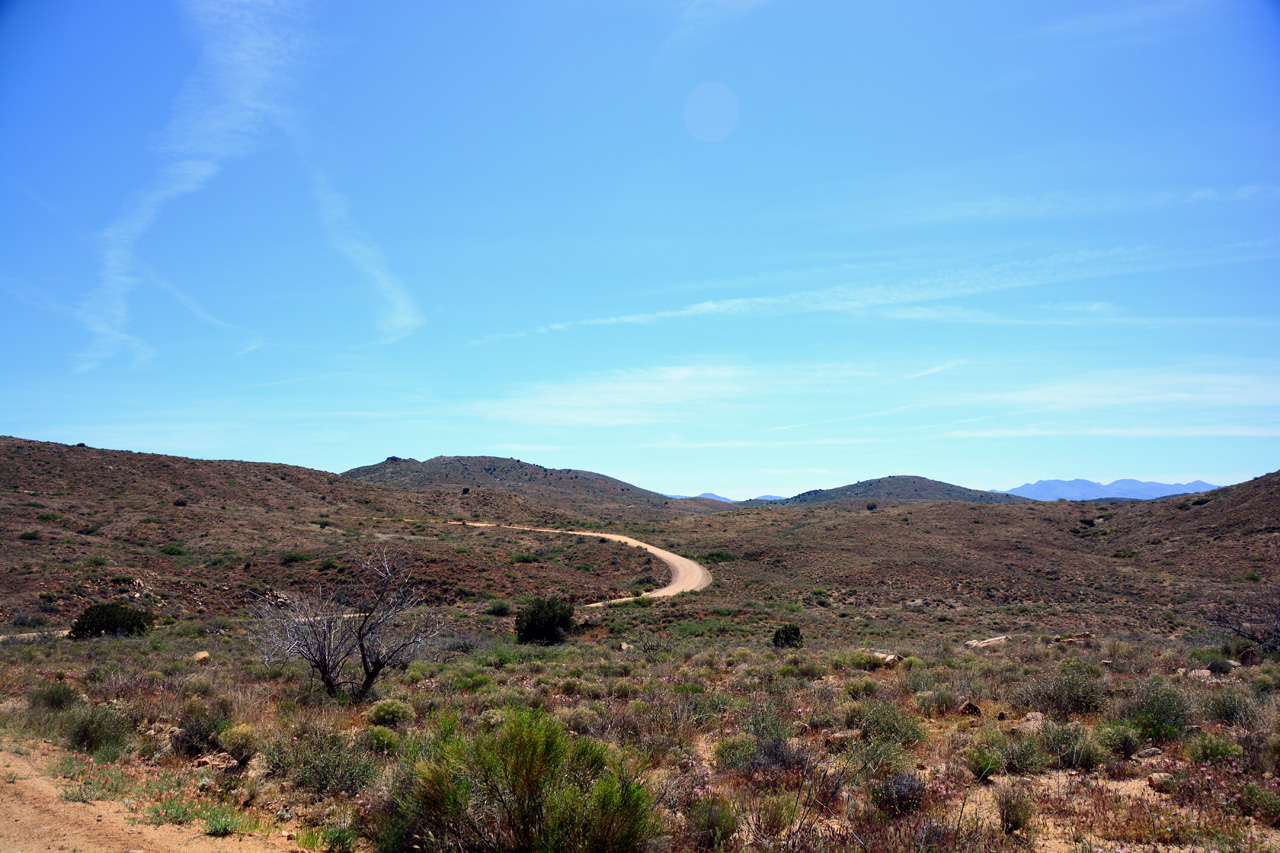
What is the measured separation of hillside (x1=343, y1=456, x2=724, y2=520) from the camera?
360ft

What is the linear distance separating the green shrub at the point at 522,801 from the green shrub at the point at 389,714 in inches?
204

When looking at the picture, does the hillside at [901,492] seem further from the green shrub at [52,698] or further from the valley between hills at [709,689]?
the green shrub at [52,698]

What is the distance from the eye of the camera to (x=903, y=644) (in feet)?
65.1

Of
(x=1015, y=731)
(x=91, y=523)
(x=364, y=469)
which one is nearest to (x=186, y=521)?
(x=91, y=523)

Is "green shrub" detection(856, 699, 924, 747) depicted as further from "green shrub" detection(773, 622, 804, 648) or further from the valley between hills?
"green shrub" detection(773, 622, 804, 648)

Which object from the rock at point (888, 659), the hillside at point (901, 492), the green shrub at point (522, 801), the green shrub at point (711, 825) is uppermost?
the hillside at point (901, 492)

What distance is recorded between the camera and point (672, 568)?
45.8 meters

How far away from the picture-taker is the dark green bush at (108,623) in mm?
19453

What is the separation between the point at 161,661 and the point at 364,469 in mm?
126140

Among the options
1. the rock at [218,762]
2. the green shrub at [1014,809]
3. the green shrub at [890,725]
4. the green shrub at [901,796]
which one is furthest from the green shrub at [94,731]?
the green shrub at [1014,809]

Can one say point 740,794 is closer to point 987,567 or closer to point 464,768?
point 464,768

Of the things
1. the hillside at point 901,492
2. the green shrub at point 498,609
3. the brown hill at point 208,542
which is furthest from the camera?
the hillside at point 901,492

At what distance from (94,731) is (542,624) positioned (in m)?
17.4

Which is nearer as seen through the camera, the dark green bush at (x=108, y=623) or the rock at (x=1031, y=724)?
the rock at (x=1031, y=724)
